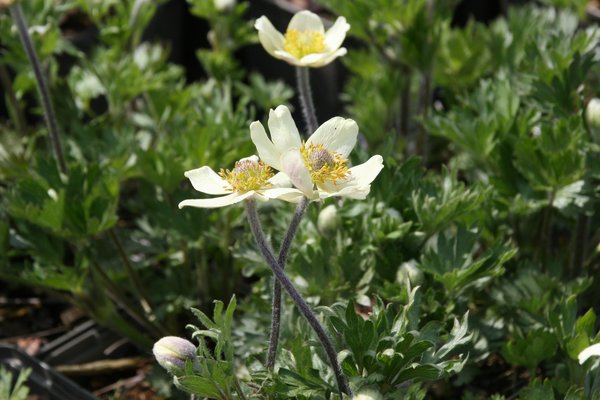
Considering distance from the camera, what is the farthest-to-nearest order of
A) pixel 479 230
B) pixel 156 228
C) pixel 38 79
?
pixel 156 228, pixel 38 79, pixel 479 230

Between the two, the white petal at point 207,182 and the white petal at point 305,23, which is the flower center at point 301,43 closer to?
the white petal at point 305,23

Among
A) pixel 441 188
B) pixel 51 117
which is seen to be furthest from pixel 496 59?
pixel 51 117

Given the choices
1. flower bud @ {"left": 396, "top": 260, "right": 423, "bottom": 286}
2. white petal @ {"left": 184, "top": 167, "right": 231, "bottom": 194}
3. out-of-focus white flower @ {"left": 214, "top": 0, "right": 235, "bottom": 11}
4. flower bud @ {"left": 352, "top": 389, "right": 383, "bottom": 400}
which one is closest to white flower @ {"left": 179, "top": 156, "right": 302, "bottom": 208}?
white petal @ {"left": 184, "top": 167, "right": 231, "bottom": 194}

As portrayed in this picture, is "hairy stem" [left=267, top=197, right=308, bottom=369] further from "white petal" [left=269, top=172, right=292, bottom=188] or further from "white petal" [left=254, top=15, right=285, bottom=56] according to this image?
"white petal" [left=254, top=15, right=285, bottom=56]

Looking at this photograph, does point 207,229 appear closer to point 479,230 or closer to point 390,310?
point 479,230

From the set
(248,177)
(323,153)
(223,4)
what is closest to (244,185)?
(248,177)

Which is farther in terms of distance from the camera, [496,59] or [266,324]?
[496,59]
